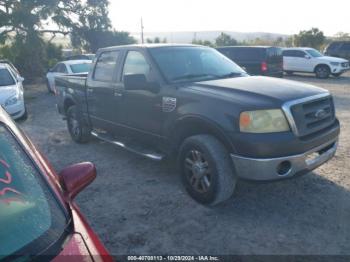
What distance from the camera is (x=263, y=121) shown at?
3.70m

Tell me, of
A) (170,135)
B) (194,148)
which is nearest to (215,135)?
(194,148)

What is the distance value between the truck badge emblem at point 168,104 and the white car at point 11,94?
5596 mm

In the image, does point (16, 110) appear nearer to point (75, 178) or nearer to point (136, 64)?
point (136, 64)

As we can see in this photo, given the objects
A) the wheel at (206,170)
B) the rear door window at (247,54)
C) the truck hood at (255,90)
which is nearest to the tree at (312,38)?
the rear door window at (247,54)

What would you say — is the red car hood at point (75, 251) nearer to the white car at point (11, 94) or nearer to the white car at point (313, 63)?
the white car at point (11, 94)

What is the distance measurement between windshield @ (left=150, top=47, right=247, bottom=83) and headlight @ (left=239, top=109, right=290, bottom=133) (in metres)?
1.28

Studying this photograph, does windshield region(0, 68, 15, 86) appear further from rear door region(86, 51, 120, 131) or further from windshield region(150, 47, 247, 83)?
windshield region(150, 47, 247, 83)

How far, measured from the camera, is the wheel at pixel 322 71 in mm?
18422

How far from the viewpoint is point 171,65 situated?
4.90 metres

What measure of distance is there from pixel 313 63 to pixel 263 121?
16.7 metres

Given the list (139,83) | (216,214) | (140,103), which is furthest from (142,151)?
(216,214)

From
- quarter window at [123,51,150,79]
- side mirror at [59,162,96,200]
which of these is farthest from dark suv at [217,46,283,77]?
side mirror at [59,162,96,200]

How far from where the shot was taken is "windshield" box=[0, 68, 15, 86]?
31.9 feet

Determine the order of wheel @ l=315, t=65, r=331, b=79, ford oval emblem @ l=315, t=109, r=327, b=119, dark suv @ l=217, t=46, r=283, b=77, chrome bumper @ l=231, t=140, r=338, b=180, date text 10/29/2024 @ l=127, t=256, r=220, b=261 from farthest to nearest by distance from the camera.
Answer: wheel @ l=315, t=65, r=331, b=79 → dark suv @ l=217, t=46, r=283, b=77 → ford oval emblem @ l=315, t=109, r=327, b=119 → chrome bumper @ l=231, t=140, r=338, b=180 → date text 10/29/2024 @ l=127, t=256, r=220, b=261
